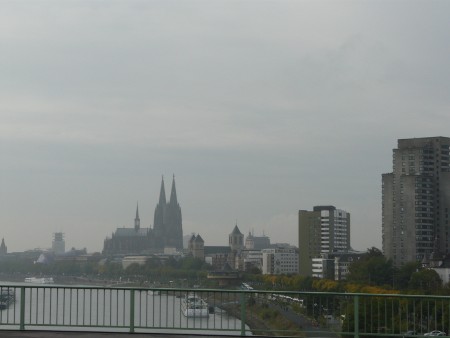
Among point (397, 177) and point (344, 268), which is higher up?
point (397, 177)

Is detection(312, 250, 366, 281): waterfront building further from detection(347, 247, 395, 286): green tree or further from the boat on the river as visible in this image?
the boat on the river

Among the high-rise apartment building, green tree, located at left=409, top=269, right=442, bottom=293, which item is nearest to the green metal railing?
green tree, located at left=409, top=269, right=442, bottom=293

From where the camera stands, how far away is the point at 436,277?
131 metres

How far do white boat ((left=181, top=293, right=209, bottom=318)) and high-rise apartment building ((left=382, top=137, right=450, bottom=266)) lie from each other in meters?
148

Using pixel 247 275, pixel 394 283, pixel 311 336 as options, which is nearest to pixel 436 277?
pixel 394 283

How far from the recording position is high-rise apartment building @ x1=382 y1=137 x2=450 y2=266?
547 feet

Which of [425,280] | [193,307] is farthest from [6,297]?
[425,280]

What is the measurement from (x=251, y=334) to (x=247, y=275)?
181m

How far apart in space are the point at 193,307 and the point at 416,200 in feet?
537

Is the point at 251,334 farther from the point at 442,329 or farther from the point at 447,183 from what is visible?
the point at 447,183

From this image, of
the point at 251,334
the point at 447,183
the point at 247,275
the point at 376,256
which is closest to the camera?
the point at 251,334

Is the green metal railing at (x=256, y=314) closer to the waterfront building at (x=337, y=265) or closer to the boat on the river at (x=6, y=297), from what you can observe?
the boat on the river at (x=6, y=297)

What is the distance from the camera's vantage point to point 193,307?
52.0 ft

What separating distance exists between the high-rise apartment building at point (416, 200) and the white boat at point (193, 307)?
485ft
